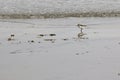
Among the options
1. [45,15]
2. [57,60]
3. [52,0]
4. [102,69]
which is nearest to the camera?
[102,69]

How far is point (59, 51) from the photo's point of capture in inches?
232

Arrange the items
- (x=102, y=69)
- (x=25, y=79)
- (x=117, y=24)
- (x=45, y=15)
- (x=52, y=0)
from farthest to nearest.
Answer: (x=52, y=0)
(x=45, y=15)
(x=117, y=24)
(x=102, y=69)
(x=25, y=79)

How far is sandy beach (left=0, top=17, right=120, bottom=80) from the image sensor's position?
4.75m

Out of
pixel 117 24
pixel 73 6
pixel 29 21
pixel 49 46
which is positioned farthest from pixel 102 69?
pixel 73 6

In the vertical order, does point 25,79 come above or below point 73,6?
below

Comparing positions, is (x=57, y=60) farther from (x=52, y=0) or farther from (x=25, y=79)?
(x=52, y=0)

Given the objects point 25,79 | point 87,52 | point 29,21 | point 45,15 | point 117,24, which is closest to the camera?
point 25,79

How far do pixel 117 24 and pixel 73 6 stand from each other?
2769 mm

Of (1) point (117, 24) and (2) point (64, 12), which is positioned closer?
(1) point (117, 24)

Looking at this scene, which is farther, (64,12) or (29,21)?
(64,12)

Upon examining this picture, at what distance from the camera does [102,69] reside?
4.88 metres

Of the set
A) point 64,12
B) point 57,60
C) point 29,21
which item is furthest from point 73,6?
point 57,60

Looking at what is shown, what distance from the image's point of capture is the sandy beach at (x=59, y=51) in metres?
4.75

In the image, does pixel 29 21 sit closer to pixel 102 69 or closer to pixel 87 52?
pixel 87 52
